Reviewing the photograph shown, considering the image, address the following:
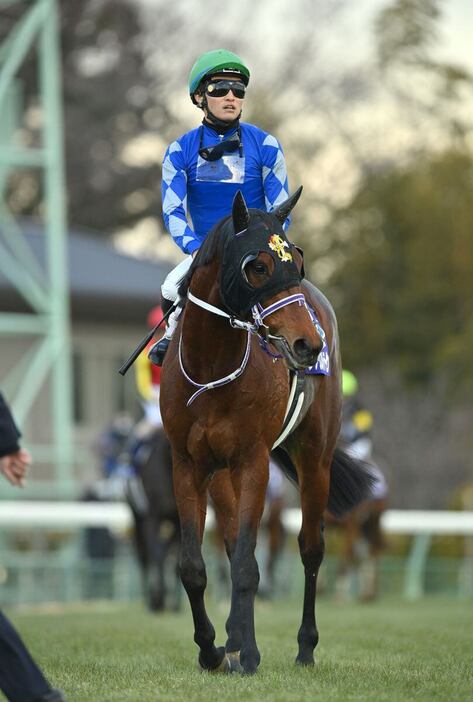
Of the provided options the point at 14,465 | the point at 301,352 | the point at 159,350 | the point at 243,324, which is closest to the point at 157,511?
the point at 159,350

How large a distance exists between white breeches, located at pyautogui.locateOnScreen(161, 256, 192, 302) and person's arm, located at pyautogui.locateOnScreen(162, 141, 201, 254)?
0.26 ft

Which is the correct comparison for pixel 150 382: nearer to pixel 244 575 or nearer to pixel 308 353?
pixel 244 575

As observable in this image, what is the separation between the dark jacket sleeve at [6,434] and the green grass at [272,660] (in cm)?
109

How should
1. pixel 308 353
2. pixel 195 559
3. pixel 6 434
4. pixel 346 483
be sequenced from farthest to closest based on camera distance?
1. pixel 346 483
2. pixel 195 559
3. pixel 308 353
4. pixel 6 434

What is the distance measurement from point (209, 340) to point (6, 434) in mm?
1981

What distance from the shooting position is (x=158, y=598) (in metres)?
13.4

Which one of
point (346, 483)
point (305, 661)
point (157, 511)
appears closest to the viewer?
point (305, 661)

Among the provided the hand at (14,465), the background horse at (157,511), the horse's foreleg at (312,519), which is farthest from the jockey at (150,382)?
the hand at (14,465)

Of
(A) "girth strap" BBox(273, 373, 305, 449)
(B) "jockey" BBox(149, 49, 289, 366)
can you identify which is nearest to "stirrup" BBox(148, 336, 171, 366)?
(B) "jockey" BBox(149, 49, 289, 366)

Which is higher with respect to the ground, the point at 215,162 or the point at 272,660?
the point at 215,162

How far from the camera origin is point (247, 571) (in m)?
6.66

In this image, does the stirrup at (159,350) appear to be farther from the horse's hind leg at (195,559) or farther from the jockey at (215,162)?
the horse's hind leg at (195,559)

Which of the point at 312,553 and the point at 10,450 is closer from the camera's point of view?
the point at 10,450

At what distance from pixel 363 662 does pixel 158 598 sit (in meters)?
6.50
